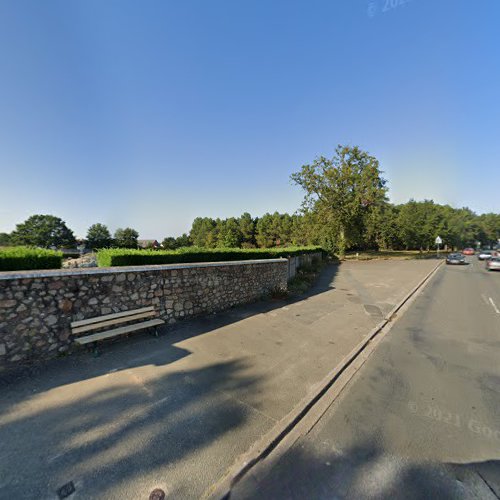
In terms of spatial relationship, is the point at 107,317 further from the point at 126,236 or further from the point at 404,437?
the point at 126,236

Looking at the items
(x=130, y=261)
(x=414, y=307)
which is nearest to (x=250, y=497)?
(x=130, y=261)

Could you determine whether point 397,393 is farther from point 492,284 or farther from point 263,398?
point 492,284

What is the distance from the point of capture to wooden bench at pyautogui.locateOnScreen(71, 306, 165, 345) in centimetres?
491

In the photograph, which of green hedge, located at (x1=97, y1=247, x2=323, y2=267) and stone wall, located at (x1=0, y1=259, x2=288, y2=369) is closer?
stone wall, located at (x1=0, y1=259, x2=288, y2=369)

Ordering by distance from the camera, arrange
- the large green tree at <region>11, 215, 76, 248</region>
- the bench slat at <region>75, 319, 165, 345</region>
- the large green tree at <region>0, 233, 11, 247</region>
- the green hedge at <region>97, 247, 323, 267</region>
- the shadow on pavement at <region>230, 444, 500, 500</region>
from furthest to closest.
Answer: the large green tree at <region>0, 233, 11, 247</region>, the large green tree at <region>11, 215, 76, 248</region>, the green hedge at <region>97, 247, 323, 267</region>, the bench slat at <region>75, 319, 165, 345</region>, the shadow on pavement at <region>230, 444, 500, 500</region>

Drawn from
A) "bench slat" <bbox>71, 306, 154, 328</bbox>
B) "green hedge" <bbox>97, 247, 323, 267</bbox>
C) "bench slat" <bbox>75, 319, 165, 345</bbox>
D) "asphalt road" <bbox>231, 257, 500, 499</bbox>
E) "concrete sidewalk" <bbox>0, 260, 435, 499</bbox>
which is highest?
"green hedge" <bbox>97, 247, 323, 267</bbox>

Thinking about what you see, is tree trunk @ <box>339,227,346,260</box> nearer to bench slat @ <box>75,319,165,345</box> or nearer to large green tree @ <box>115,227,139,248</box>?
bench slat @ <box>75,319,165,345</box>

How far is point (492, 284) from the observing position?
14516mm

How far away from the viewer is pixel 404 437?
3.09 m

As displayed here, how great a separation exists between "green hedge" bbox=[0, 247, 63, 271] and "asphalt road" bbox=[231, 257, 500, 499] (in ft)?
19.5

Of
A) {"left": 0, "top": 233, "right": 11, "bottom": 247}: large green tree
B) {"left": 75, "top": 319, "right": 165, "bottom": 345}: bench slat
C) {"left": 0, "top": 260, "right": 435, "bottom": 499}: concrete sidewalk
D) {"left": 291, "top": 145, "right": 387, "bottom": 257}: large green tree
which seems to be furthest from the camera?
{"left": 0, "top": 233, "right": 11, "bottom": 247}: large green tree

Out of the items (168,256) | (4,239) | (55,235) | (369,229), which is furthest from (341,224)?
(4,239)

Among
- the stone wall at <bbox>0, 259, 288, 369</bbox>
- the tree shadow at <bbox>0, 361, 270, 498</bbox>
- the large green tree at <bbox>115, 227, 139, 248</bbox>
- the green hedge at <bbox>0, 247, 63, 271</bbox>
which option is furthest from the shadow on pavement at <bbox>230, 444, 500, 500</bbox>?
the large green tree at <bbox>115, 227, 139, 248</bbox>

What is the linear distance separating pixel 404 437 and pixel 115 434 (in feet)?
12.3
